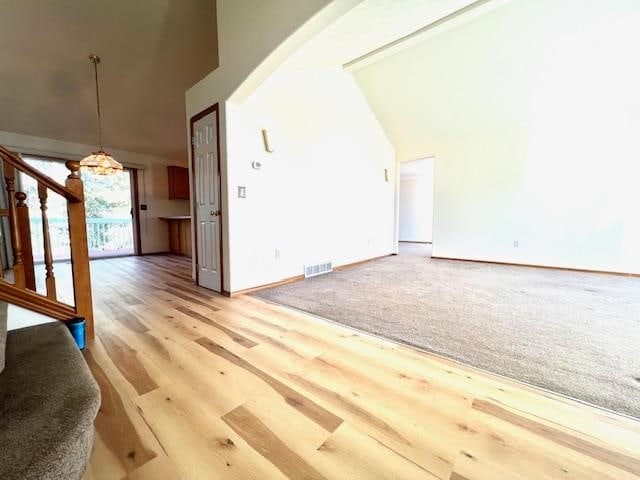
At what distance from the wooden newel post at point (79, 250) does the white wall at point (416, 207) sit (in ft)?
24.6

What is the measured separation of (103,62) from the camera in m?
3.21

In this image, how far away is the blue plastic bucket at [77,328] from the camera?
1540mm

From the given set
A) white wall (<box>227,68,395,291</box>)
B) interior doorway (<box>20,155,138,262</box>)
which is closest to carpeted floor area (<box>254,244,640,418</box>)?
white wall (<box>227,68,395,291</box>)

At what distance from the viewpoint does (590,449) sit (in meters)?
0.89

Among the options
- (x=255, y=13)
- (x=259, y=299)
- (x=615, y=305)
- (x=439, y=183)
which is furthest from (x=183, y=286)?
(x=439, y=183)

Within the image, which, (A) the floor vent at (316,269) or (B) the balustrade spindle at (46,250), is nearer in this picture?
(B) the balustrade spindle at (46,250)

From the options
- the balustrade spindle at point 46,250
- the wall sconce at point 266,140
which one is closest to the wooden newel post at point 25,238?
the balustrade spindle at point 46,250

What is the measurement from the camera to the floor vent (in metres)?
3.43

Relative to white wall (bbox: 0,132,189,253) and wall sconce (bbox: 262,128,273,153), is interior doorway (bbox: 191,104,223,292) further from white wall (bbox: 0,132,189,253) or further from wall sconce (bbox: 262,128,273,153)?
white wall (bbox: 0,132,189,253)

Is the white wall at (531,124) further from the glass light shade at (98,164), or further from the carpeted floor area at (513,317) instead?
the glass light shade at (98,164)

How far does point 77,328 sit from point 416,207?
326 inches

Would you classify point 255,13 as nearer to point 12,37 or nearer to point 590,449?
point 12,37

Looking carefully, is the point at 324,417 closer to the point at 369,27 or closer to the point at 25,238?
the point at 25,238

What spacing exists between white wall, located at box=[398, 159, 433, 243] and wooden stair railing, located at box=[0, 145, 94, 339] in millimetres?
7523
